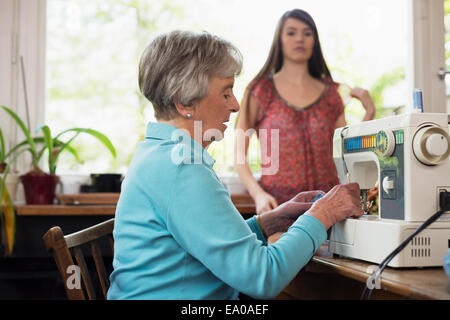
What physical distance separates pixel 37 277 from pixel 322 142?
62.1 inches

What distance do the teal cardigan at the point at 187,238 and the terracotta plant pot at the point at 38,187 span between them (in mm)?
1491

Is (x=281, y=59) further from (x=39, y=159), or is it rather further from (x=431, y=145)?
(x=431, y=145)

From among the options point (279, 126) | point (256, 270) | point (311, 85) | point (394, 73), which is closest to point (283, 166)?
point (279, 126)

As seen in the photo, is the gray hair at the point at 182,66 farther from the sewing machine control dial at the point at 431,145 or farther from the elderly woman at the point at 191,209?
the sewing machine control dial at the point at 431,145

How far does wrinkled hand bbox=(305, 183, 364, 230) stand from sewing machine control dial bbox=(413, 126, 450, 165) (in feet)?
0.64

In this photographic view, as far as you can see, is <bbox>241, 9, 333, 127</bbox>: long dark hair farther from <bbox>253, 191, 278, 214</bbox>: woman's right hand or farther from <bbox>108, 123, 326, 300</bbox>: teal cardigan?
Result: <bbox>108, 123, 326, 300</bbox>: teal cardigan

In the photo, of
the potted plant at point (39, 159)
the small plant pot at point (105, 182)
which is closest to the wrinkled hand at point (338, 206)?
the potted plant at point (39, 159)

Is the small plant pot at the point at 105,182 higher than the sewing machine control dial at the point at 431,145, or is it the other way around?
the sewing machine control dial at the point at 431,145

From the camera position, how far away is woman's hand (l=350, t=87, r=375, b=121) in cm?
257

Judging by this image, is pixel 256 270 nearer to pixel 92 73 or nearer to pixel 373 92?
pixel 92 73

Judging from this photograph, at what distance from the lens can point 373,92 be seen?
309cm

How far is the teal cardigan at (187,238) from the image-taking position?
103 centimetres

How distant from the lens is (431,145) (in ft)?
3.78

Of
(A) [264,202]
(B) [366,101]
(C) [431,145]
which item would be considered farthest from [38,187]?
(C) [431,145]
